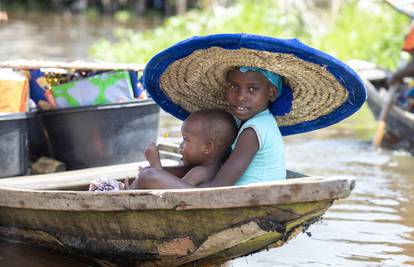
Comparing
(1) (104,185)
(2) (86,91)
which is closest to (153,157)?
(1) (104,185)

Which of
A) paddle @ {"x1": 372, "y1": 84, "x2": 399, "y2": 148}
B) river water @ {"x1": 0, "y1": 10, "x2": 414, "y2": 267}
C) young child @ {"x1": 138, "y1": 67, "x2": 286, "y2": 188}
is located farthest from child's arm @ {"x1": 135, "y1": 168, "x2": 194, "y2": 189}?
paddle @ {"x1": 372, "y1": 84, "x2": 399, "y2": 148}

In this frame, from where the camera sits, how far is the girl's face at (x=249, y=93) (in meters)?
3.43

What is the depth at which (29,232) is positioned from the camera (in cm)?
379

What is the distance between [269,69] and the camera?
3393 millimetres

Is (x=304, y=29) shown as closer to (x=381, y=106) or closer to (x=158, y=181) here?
(x=381, y=106)

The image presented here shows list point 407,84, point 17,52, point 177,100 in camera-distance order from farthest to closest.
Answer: point 17,52 → point 407,84 → point 177,100

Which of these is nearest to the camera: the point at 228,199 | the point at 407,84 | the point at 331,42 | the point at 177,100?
the point at 228,199

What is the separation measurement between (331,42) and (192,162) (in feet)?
24.4

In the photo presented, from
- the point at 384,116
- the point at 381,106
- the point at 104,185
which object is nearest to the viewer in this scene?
the point at 104,185

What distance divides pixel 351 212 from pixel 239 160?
190cm

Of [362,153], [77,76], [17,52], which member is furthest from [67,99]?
[17,52]

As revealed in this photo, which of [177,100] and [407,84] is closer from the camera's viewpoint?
[177,100]

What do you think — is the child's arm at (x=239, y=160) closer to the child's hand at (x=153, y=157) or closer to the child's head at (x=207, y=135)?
the child's head at (x=207, y=135)

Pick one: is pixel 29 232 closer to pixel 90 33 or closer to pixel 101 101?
pixel 101 101
